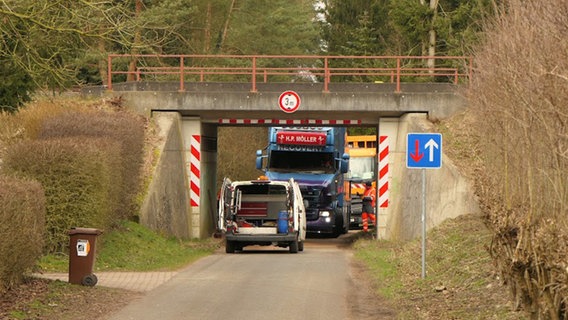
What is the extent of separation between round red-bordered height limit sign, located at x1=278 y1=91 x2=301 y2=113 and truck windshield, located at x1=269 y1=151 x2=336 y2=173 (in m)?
4.82

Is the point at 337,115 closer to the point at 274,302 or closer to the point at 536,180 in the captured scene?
the point at 274,302

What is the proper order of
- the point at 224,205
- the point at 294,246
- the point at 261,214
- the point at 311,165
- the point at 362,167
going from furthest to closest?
1. the point at 362,167
2. the point at 311,165
3. the point at 261,214
4. the point at 294,246
5. the point at 224,205

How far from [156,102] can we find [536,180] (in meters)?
21.4

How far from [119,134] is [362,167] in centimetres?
2856

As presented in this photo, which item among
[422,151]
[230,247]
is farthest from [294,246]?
[422,151]

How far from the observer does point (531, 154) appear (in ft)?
39.8

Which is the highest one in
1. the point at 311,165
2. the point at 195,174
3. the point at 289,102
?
the point at 289,102

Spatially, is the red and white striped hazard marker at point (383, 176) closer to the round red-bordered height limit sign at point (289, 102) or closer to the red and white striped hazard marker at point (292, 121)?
the red and white striped hazard marker at point (292, 121)

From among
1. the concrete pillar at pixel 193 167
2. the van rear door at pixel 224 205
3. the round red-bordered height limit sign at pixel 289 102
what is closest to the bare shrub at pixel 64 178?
the van rear door at pixel 224 205

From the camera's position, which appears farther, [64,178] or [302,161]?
[302,161]

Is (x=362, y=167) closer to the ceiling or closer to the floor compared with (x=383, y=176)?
closer to the ceiling

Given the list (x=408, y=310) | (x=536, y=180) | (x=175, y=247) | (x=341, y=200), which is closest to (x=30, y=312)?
(x=408, y=310)

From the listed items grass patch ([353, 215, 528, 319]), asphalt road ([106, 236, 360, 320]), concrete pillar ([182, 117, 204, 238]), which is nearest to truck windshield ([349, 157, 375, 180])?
concrete pillar ([182, 117, 204, 238])

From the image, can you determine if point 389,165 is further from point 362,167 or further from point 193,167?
point 362,167
